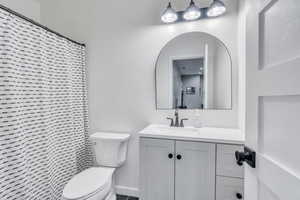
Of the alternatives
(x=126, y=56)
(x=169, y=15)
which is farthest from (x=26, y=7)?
(x=169, y=15)

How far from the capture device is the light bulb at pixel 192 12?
5.44 ft

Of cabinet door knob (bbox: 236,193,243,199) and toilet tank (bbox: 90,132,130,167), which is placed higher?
toilet tank (bbox: 90,132,130,167)

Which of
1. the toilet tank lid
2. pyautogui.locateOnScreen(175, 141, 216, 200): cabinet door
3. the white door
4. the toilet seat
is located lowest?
the toilet seat

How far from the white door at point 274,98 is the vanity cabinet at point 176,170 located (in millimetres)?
556

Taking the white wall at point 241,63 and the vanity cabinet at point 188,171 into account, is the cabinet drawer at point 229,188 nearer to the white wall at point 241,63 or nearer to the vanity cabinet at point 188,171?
the vanity cabinet at point 188,171

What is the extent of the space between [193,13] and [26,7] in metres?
2.22

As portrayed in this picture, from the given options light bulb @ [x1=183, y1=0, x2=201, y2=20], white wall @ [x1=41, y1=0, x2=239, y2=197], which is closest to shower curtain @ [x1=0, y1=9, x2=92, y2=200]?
white wall @ [x1=41, y1=0, x2=239, y2=197]

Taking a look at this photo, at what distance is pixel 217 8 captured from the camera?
1.62 m

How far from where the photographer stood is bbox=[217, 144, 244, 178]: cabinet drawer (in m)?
1.29

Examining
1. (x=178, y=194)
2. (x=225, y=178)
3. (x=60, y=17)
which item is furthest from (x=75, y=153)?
(x=60, y=17)

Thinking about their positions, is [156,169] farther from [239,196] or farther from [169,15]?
[169,15]

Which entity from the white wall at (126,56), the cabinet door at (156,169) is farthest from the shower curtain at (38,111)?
the cabinet door at (156,169)

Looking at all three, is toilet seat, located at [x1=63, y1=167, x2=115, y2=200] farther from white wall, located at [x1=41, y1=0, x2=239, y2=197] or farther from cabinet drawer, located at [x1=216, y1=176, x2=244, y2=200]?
cabinet drawer, located at [x1=216, y1=176, x2=244, y2=200]

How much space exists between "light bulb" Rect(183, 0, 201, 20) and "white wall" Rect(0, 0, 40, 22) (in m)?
2.12
